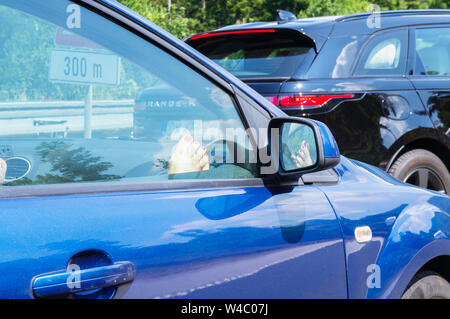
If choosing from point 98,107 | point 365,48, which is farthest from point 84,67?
point 365,48

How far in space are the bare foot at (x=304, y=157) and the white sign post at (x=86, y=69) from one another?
26.8 inches

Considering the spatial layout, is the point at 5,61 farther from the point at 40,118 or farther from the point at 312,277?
the point at 312,277

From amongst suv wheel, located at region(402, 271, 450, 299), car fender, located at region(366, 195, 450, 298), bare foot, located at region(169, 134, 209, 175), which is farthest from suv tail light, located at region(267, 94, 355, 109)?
bare foot, located at region(169, 134, 209, 175)

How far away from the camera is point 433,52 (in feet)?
19.2

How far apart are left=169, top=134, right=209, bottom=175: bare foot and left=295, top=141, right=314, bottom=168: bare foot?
1.08ft

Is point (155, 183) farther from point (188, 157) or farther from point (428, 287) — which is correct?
point (428, 287)

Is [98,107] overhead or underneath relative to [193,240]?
overhead

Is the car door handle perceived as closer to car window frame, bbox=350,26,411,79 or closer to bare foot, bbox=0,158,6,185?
bare foot, bbox=0,158,6,185

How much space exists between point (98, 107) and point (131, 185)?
0.84ft

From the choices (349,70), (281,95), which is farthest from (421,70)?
(281,95)

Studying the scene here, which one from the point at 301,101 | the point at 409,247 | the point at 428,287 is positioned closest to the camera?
the point at 409,247

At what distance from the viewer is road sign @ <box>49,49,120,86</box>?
1905mm

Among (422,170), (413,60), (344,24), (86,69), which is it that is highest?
(344,24)

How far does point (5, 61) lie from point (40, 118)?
0.20 meters
